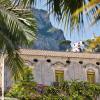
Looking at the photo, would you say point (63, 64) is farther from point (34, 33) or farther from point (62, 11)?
point (62, 11)

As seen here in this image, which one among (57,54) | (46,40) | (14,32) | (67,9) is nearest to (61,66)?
(57,54)

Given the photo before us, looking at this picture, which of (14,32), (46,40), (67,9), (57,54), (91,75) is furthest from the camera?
(46,40)

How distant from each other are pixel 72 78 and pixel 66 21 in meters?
35.5

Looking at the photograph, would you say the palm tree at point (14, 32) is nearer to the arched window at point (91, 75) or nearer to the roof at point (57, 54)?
the roof at point (57, 54)

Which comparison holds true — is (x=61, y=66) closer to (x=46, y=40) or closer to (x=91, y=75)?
(x=91, y=75)

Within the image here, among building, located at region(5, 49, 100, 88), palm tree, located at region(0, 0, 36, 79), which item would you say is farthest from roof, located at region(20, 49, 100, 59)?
palm tree, located at region(0, 0, 36, 79)

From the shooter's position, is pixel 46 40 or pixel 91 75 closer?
pixel 91 75

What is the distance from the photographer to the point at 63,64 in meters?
42.6

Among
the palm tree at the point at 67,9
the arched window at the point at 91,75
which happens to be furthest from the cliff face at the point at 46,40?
the arched window at the point at 91,75

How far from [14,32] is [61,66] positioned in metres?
27.3

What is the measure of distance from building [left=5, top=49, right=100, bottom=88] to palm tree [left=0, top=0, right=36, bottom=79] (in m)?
25.3

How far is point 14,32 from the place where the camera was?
15453mm

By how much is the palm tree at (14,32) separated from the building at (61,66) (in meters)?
25.3

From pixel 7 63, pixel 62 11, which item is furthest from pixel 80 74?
pixel 62 11
